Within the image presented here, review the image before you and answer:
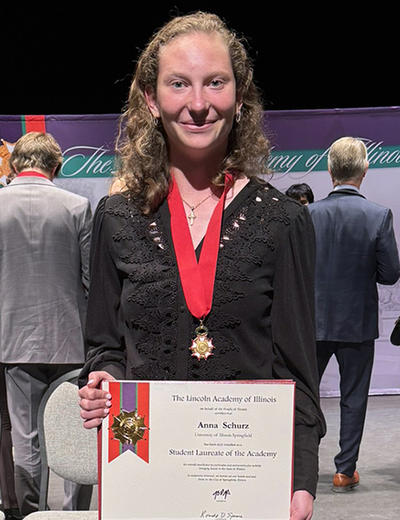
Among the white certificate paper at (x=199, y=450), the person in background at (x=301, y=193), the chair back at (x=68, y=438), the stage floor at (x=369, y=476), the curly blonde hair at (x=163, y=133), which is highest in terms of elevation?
the curly blonde hair at (x=163, y=133)

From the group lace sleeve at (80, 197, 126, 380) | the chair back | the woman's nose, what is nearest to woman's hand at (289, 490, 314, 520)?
lace sleeve at (80, 197, 126, 380)

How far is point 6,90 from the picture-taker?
24.0 feet

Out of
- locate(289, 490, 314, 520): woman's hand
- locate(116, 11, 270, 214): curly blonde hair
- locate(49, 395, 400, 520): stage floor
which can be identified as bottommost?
locate(49, 395, 400, 520): stage floor

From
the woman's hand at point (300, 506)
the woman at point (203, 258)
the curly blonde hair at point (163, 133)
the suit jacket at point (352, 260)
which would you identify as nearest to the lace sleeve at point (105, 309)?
the woman at point (203, 258)

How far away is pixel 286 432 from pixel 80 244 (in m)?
2.70

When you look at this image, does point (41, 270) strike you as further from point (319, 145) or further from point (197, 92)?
point (319, 145)

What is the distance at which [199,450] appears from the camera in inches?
52.8

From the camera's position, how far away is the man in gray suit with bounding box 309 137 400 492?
4.48 meters

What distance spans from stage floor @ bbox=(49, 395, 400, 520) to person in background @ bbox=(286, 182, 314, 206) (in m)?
1.63

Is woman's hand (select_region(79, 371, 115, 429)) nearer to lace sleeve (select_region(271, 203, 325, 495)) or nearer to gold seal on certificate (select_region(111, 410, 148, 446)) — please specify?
gold seal on certificate (select_region(111, 410, 148, 446))

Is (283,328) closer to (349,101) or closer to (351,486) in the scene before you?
(351,486)

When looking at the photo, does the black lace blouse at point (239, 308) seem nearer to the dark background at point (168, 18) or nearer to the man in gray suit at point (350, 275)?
the man in gray suit at point (350, 275)

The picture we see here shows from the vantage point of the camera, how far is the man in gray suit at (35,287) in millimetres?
3873

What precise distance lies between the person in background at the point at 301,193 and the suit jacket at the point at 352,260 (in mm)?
987
